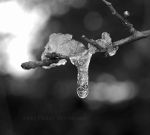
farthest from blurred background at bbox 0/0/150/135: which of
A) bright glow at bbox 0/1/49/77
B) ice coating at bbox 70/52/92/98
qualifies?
ice coating at bbox 70/52/92/98

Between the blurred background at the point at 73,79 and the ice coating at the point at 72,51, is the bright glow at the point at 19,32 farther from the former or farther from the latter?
the ice coating at the point at 72,51

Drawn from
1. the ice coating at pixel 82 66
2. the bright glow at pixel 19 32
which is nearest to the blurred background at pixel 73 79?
the bright glow at pixel 19 32

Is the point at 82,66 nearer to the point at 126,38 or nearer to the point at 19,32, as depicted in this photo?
the point at 126,38

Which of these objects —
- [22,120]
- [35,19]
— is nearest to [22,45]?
[35,19]

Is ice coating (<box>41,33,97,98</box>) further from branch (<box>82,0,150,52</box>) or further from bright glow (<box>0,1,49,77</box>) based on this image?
bright glow (<box>0,1,49,77</box>)

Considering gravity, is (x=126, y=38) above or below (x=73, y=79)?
below

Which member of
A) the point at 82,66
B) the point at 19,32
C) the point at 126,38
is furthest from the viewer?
the point at 19,32

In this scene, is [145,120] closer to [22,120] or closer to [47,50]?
[22,120]

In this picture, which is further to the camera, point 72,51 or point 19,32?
point 19,32

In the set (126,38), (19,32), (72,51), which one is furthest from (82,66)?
(19,32)
